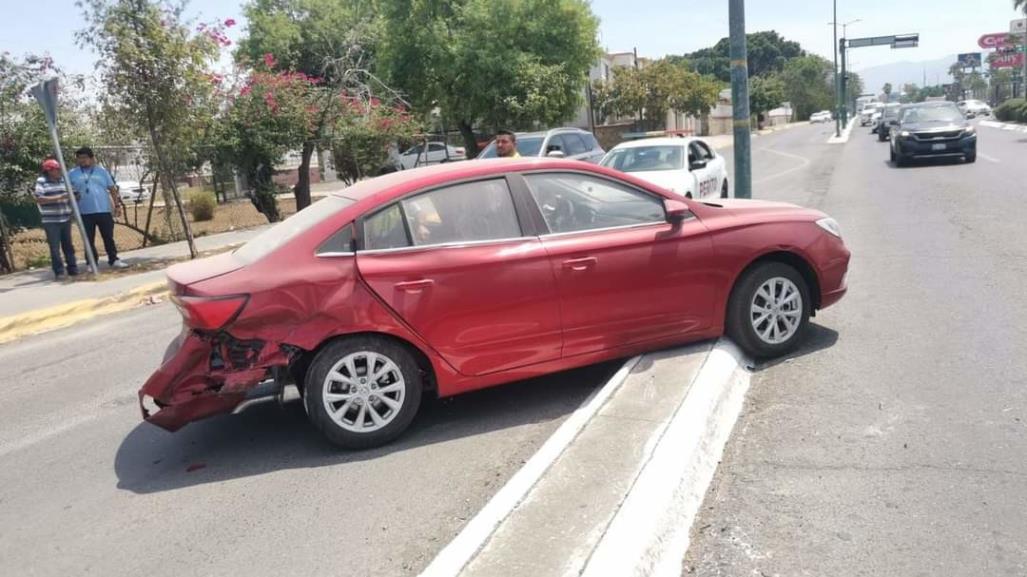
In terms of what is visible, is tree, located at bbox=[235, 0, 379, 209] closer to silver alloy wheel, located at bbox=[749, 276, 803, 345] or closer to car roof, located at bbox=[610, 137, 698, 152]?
car roof, located at bbox=[610, 137, 698, 152]

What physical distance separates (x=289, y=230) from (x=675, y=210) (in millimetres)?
2486

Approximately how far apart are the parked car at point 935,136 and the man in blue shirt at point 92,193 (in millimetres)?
18336

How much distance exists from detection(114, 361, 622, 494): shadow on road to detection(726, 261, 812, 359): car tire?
97 cm

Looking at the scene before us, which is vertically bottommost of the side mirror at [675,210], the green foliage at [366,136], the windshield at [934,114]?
the side mirror at [675,210]

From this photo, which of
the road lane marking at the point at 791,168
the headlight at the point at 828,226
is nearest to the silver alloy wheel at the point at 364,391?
the headlight at the point at 828,226

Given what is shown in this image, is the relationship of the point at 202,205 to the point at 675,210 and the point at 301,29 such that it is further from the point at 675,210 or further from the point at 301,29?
the point at 301,29

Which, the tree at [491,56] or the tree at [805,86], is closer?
the tree at [491,56]

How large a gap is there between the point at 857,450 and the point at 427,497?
7.36ft

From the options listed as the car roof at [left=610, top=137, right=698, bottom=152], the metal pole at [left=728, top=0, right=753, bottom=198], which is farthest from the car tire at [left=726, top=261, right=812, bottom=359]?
the car roof at [left=610, top=137, right=698, bottom=152]

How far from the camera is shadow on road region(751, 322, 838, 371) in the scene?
18.6ft

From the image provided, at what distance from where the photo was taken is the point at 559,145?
16.2 m

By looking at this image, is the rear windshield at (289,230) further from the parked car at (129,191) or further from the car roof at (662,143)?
the parked car at (129,191)

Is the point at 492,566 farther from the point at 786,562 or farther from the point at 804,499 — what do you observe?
the point at 804,499

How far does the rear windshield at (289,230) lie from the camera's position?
4.84m
